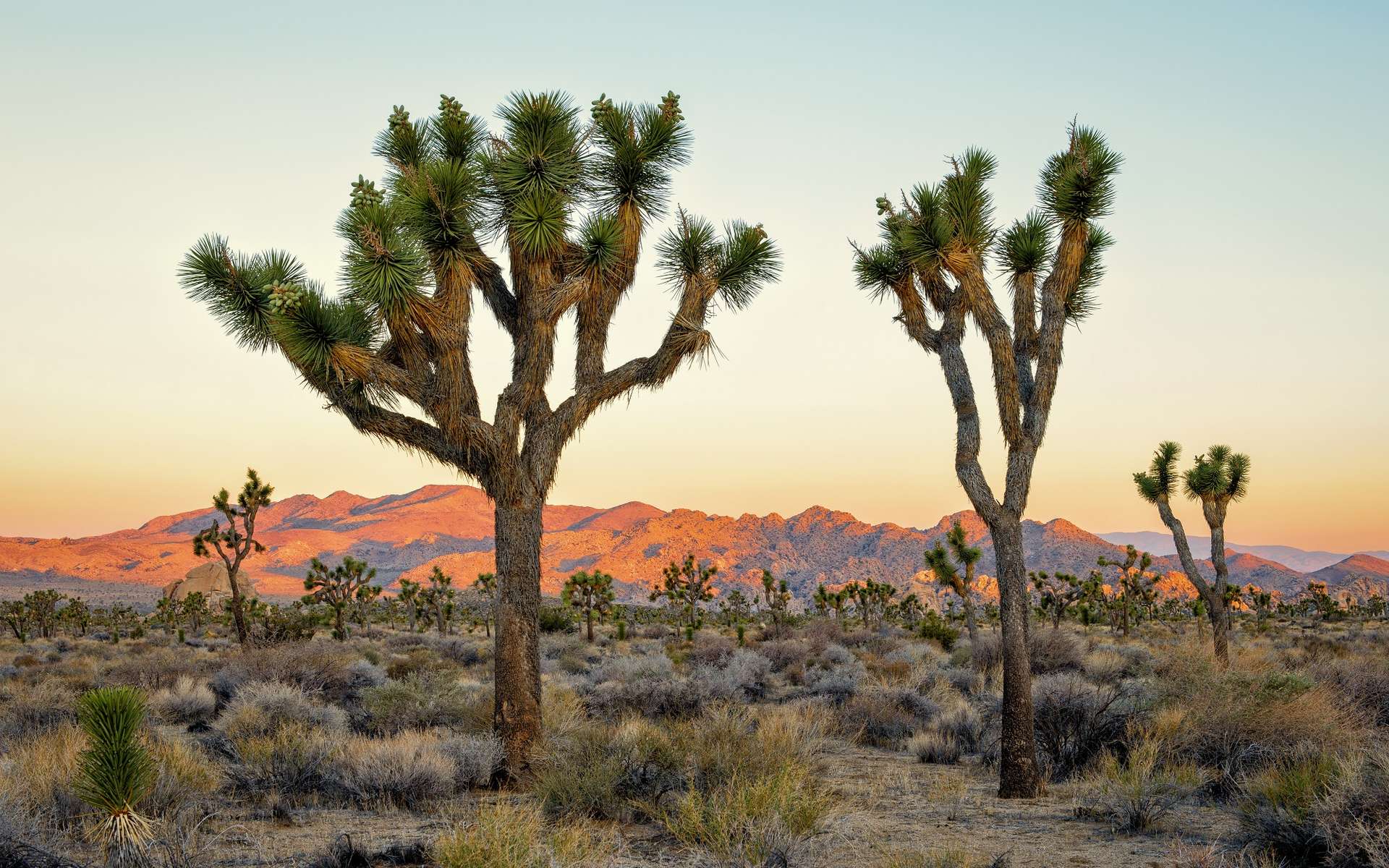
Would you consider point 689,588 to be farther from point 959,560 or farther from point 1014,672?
point 1014,672

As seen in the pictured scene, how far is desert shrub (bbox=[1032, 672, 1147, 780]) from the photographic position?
1087 centimetres

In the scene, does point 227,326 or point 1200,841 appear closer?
point 1200,841

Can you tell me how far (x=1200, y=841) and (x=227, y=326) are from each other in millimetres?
11277

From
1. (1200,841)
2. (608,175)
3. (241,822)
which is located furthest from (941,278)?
(241,822)

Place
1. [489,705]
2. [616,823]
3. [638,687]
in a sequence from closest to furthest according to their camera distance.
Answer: [616,823]
[489,705]
[638,687]

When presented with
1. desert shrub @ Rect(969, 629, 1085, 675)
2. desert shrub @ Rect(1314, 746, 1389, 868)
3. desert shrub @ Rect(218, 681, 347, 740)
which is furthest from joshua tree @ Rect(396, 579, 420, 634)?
desert shrub @ Rect(1314, 746, 1389, 868)

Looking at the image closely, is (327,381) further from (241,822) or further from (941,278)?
(941,278)

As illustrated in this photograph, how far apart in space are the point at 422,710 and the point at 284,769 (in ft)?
12.8

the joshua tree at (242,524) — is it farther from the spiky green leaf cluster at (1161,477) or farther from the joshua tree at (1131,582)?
the joshua tree at (1131,582)

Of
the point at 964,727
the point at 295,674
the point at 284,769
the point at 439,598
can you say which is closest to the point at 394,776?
the point at 284,769

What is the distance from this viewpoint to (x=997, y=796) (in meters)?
9.60

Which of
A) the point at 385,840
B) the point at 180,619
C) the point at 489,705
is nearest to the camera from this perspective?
the point at 385,840

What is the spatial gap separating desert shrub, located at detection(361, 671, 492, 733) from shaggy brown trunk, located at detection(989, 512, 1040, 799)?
671 centimetres

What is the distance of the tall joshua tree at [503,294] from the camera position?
10070 millimetres
